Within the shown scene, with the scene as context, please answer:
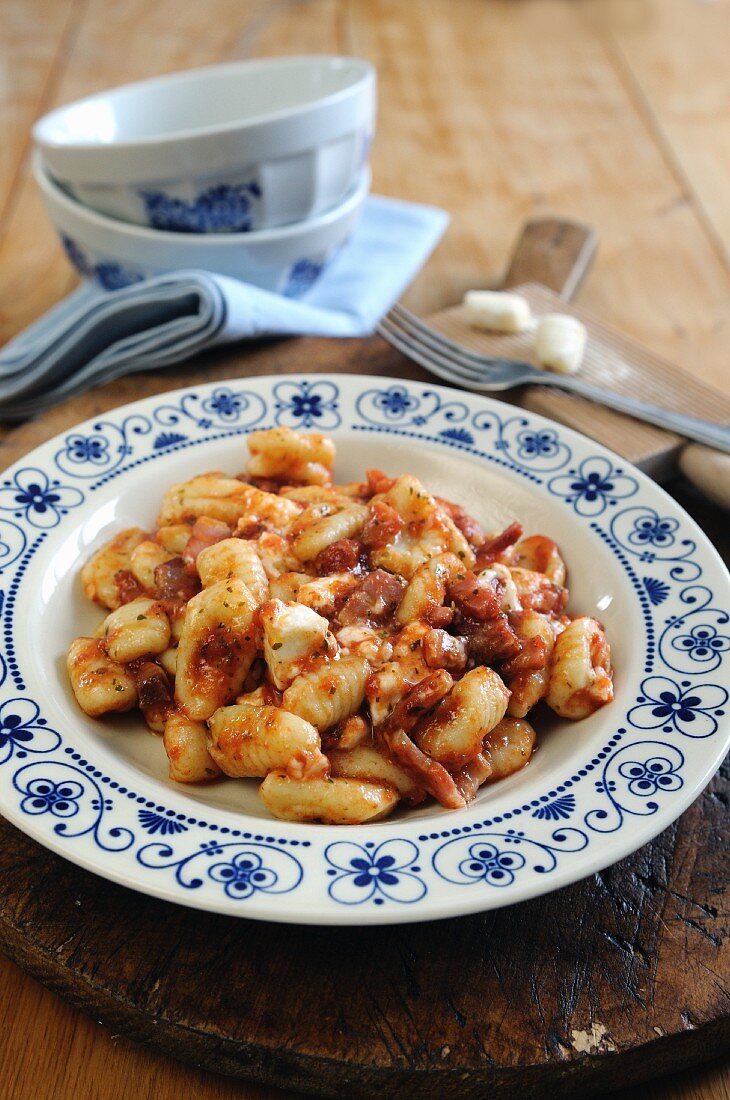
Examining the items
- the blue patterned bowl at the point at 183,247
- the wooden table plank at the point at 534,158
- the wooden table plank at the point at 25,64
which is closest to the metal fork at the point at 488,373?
the blue patterned bowl at the point at 183,247

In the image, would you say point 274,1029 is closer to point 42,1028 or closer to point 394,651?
point 42,1028

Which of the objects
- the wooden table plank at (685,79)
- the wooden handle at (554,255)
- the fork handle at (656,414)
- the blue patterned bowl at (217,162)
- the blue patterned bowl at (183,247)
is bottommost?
the wooden table plank at (685,79)

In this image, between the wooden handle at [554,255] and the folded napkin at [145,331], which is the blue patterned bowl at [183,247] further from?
the wooden handle at [554,255]

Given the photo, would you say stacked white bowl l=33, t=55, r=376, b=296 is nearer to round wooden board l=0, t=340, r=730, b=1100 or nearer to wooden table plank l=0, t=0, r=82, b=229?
wooden table plank l=0, t=0, r=82, b=229

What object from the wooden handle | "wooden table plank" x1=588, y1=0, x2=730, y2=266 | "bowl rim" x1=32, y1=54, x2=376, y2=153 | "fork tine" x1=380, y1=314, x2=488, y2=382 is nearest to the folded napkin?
"fork tine" x1=380, y1=314, x2=488, y2=382

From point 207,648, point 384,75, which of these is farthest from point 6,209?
point 207,648
